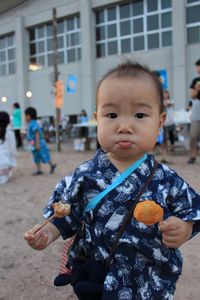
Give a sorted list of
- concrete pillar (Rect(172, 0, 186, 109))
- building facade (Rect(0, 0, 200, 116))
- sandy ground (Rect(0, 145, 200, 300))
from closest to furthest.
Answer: sandy ground (Rect(0, 145, 200, 300))
concrete pillar (Rect(172, 0, 186, 109))
building facade (Rect(0, 0, 200, 116))

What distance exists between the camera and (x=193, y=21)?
18.3m

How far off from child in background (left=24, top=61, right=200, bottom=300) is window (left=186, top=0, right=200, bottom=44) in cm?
1801

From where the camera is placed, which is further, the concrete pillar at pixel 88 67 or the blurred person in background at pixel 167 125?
the concrete pillar at pixel 88 67

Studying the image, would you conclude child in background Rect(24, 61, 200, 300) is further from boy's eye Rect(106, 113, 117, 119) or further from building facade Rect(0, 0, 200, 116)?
building facade Rect(0, 0, 200, 116)

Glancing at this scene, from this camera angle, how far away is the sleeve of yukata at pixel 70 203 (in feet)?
4.83

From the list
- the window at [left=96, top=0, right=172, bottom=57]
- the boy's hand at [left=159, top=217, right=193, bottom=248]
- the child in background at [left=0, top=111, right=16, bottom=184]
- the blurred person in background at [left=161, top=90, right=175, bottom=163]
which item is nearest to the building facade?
the window at [left=96, top=0, right=172, bottom=57]

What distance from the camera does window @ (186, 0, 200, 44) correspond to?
59.1 feet

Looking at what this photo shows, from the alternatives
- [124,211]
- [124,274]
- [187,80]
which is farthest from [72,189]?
[187,80]

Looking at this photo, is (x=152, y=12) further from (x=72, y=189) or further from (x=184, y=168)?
(x=72, y=189)

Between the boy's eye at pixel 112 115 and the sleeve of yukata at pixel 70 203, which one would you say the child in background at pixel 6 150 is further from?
the boy's eye at pixel 112 115

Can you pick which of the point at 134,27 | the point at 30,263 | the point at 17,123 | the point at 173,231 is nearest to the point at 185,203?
the point at 173,231

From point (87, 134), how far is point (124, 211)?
1096cm

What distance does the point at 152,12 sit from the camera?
19.5 metres

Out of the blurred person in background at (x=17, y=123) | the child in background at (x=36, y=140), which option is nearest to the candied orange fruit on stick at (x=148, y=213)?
the child in background at (x=36, y=140)
